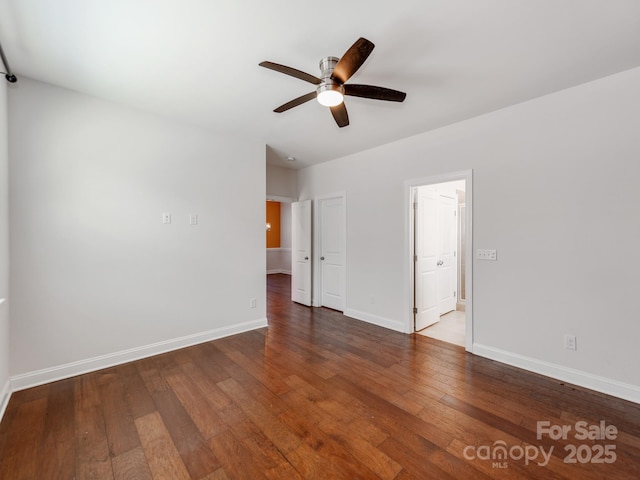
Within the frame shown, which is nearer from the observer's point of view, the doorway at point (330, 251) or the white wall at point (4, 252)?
the white wall at point (4, 252)

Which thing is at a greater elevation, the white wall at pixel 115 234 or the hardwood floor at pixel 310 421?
the white wall at pixel 115 234

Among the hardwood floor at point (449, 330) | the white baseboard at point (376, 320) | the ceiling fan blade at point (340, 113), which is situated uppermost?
the ceiling fan blade at point (340, 113)

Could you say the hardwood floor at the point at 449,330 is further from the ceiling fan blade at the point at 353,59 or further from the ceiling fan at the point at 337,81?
the ceiling fan blade at the point at 353,59

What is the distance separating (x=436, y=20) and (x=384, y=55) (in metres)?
0.41

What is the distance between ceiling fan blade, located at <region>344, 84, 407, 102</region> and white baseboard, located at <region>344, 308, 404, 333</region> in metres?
2.96

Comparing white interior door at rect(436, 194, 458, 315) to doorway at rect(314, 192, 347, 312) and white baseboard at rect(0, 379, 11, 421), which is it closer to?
doorway at rect(314, 192, 347, 312)

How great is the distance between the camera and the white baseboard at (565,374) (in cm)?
224

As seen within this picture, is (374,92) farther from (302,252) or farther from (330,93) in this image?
(302,252)

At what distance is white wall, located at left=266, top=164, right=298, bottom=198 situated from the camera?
5191 millimetres

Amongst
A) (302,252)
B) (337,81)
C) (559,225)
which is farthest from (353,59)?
(302,252)

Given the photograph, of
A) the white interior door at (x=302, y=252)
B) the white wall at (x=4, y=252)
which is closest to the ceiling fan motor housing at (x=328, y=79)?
the white wall at (x=4, y=252)

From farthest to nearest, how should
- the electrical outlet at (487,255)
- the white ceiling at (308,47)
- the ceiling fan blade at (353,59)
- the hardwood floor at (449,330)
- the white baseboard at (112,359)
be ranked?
the hardwood floor at (449,330), the electrical outlet at (487,255), the white baseboard at (112,359), the white ceiling at (308,47), the ceiling fan blade at (353,59)

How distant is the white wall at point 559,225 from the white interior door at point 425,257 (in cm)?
61

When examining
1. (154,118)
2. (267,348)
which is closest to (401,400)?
(267,348)
